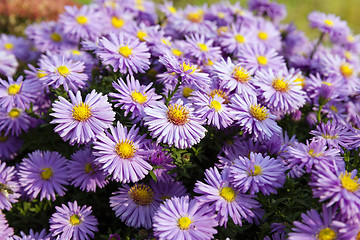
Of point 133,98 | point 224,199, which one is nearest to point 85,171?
point 133,98

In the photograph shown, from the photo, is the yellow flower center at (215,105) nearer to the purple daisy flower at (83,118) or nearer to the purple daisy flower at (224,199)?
the purple daisy flower at (224,199)

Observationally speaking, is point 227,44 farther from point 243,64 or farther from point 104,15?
point 104,15

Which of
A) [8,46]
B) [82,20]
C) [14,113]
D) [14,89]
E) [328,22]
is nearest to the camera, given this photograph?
[14,89]

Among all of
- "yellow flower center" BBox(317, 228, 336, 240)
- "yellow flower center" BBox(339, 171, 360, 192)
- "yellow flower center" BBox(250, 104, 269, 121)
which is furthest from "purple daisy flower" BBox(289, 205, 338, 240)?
"yellow flower center" BBox(250, 104, 269, 121)

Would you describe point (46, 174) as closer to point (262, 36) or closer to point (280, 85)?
point (280, 85)

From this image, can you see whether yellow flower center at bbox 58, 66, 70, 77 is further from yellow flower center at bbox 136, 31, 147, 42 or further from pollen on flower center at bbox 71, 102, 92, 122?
yellow flower center at bbox 136, 31, 147, 42

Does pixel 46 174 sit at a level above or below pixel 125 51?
below
